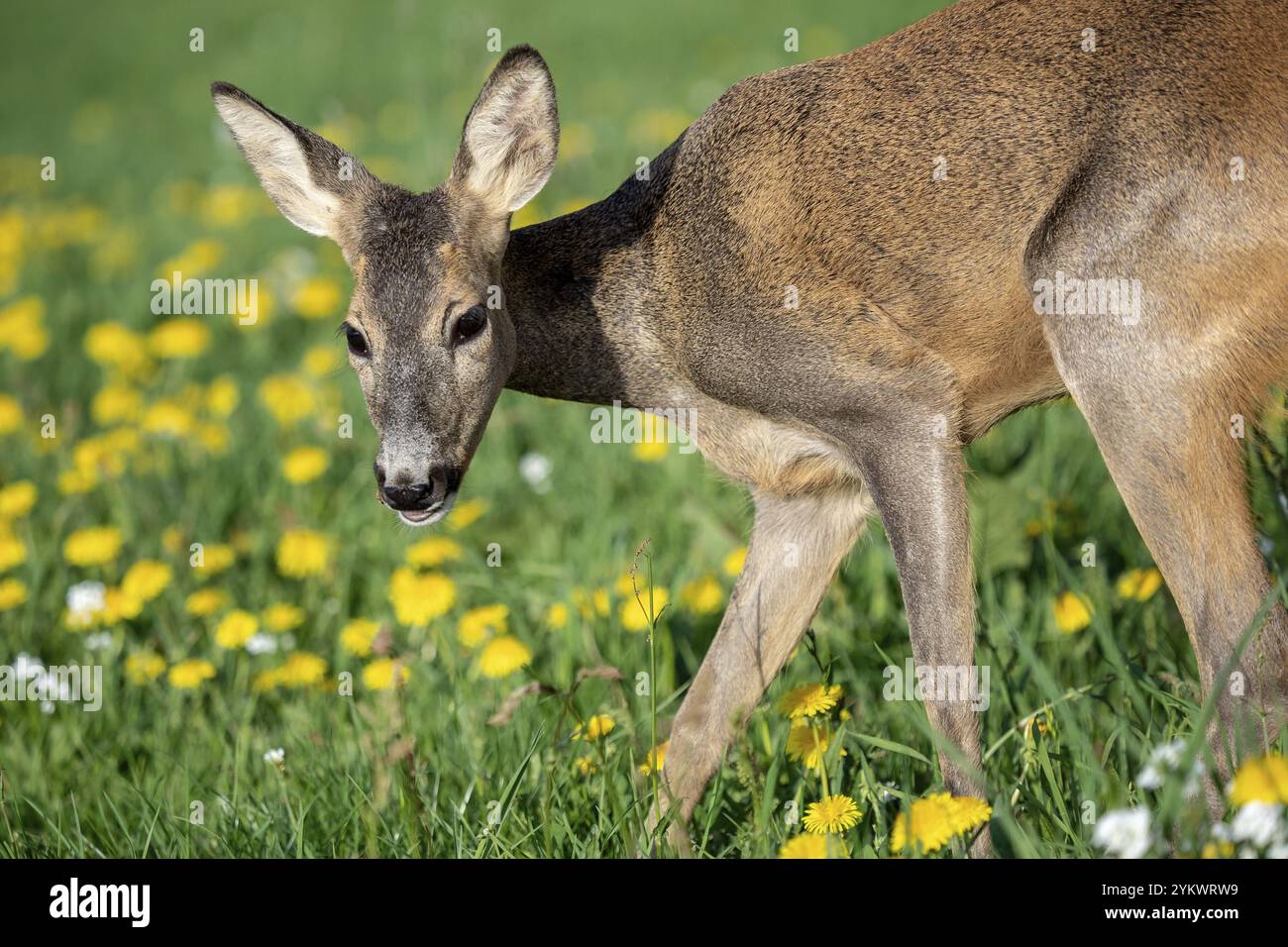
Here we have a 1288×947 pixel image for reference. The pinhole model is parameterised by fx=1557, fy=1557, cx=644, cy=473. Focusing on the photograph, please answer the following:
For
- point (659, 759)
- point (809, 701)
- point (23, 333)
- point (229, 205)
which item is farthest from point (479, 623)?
point (229, 205)

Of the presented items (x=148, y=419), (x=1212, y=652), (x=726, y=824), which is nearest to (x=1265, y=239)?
(x=1212, y=652)

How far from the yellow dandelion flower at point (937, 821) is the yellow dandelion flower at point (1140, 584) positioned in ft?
5.25

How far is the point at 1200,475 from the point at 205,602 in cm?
326

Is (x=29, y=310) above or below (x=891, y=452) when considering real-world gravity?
above

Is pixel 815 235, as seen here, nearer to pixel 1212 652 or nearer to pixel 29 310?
pixel 1212 652

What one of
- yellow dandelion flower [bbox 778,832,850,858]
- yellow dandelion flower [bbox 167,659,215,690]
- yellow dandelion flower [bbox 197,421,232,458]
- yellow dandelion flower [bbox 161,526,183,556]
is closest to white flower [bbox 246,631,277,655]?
yellow dandelion flower [bbox 167,659,215,690]

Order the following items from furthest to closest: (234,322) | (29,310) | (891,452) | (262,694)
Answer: (234,322)
(29,310)
(262,694)
(891,452)

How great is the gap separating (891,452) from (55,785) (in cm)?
272

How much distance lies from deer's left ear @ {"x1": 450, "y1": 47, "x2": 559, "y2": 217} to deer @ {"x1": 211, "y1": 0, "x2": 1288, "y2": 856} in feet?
0.03

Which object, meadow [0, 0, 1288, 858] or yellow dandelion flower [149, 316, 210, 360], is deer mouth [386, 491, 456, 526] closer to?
meadow [0, 0, 1288, 858]

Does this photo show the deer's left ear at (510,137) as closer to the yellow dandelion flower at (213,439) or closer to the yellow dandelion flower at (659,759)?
the yellow dandelion flower at (659,759)

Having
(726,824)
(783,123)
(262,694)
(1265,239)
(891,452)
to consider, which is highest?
(783,123)

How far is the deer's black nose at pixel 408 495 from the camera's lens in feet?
13.6

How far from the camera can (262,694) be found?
17.3 ft
